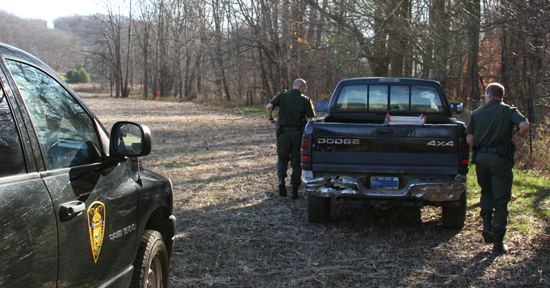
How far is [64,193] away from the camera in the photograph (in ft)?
7.89

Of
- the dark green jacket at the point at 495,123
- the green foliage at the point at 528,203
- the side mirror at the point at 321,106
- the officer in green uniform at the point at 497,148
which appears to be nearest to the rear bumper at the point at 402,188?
the officer in green uniform at the point at 497,148

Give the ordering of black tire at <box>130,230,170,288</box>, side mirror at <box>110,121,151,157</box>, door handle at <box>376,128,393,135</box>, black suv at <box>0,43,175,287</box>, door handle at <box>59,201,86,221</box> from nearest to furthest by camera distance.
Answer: black suv at <box>0,43,175,287</box> → door handle at <box>59,201,86,221</box> → side mirror at <box>110,121,151,157</box> → black tire at <box>130,230,170,288</box> → door handle at <box>376,128,393,135</box>

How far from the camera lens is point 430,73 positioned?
17.7 meters

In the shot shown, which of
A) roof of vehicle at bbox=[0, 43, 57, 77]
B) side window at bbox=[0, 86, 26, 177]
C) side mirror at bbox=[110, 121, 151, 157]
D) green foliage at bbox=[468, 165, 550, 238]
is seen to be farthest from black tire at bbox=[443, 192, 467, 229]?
side window at bbox=[0, 86, 26, 177]

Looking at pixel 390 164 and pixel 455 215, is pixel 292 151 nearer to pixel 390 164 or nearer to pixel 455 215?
pixel 390 164

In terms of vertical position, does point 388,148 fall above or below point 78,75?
below

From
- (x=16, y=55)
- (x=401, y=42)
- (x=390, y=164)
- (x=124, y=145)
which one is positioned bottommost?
(x=390, y=164)

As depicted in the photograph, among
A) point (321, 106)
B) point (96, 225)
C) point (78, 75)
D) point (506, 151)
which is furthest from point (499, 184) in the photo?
point (78, 75)

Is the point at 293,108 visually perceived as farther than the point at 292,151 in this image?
No

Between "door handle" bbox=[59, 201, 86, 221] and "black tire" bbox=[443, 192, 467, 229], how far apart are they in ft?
16.4

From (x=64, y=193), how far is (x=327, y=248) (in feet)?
12.9

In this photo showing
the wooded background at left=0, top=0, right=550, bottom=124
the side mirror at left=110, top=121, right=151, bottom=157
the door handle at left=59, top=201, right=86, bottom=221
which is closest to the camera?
the door handle at left=59, top=201, right=86, bottom=221

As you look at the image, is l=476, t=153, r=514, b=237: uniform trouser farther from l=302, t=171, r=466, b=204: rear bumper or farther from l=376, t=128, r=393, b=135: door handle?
l=376, t=128, r=393, b=135: door handle

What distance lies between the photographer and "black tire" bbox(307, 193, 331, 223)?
6.62m
